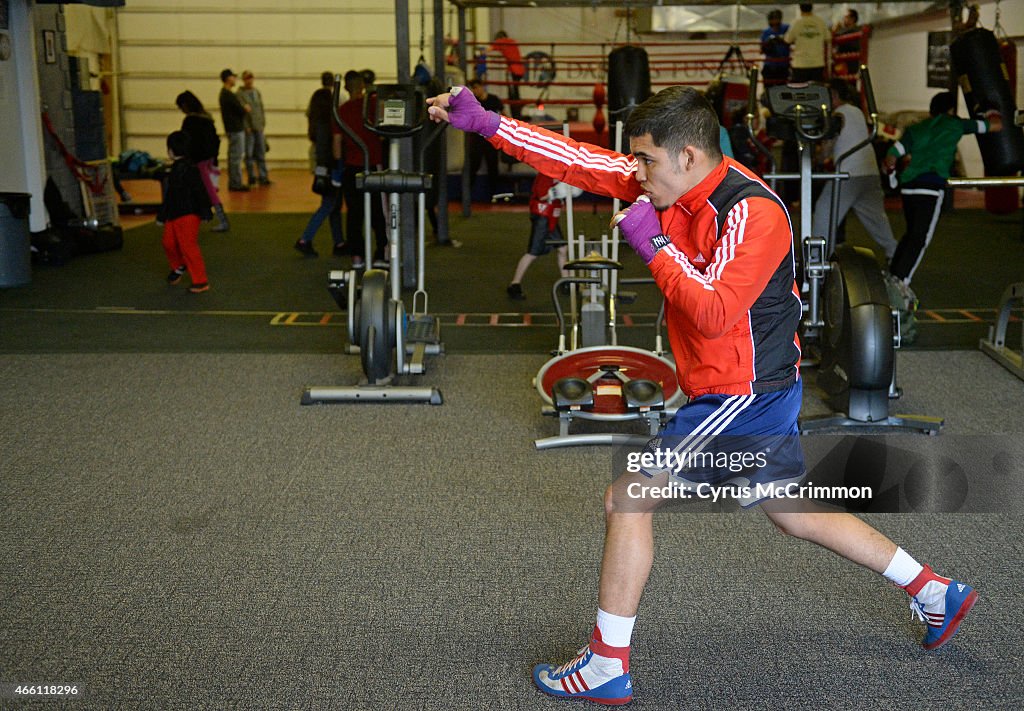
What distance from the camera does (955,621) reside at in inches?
104

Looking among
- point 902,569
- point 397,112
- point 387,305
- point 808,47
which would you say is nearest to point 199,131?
point 397,112

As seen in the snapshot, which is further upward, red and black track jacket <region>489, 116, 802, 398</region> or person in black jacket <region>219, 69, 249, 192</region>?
person in black jacket <region>219, 69, 249, 192</region>

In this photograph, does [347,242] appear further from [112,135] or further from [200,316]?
[112,135]

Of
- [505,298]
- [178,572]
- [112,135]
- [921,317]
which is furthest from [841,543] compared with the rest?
[112,135]

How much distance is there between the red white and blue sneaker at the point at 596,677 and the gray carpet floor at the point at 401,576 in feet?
0.27

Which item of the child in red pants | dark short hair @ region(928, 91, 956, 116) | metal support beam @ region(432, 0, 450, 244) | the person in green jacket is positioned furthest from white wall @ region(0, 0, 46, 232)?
dark short hair @ region(928, 91, 956, 116)

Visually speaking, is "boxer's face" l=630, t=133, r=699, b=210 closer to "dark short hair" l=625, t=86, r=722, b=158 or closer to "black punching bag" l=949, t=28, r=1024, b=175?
"dark short hair" l=625, t=86, r=722, b=158

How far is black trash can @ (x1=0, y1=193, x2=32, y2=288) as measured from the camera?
7.48 metres

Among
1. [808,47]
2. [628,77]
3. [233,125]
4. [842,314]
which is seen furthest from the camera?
[233,125]

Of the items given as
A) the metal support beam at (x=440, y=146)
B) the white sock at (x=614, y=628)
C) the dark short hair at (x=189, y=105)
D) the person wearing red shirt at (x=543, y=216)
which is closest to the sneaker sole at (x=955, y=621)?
the white sock at (x=614, y=628)

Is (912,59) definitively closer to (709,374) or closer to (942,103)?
(942,103)

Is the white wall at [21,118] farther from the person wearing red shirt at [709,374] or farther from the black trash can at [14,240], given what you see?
the person wearing red shirt at [709,374]

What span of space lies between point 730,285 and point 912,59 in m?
14.0

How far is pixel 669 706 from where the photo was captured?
8.22ft
